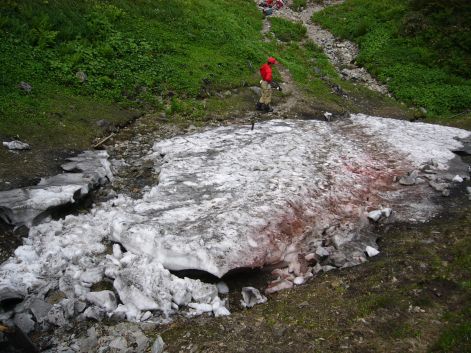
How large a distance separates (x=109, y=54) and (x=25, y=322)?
12630mm

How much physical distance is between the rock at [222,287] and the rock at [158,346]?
1.76 meters

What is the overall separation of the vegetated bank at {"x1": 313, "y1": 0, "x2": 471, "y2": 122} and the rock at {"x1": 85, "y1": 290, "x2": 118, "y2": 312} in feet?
53.4

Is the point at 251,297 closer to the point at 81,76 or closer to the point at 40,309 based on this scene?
the point at 40,309

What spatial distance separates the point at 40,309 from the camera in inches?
293

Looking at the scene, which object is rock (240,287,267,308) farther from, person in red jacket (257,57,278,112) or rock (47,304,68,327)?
person in red jacket (257,57,278,112)

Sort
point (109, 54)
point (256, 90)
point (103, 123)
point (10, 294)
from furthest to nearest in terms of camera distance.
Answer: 1. point (256, 90)
2. point (109, 54)
3. point (103, 123)
4. point (10, 294)

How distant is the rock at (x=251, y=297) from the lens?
317 inches

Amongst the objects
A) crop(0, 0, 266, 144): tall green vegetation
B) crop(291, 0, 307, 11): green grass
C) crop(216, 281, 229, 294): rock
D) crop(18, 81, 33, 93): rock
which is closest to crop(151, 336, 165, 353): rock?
crop(216, 281, 229, 294): rock

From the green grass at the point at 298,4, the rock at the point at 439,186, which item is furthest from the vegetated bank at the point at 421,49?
the rock at the point at 439,186

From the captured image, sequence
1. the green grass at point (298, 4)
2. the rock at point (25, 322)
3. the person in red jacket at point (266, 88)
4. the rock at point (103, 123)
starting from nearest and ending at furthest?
1. the rock at point (25, 322)
2. the rock at point (103, 123)
3. the person in red jacket at point (266, 88)
4. the green grass at point (298, 4)

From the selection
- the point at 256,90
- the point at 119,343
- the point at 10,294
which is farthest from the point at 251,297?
the point at 256,90

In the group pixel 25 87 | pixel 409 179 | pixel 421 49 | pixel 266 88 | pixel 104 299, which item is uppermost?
pixel 25 87

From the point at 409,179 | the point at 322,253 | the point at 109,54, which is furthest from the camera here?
the point at 109,54

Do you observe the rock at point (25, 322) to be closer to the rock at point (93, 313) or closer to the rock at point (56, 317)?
the rock at point (56, 317)
